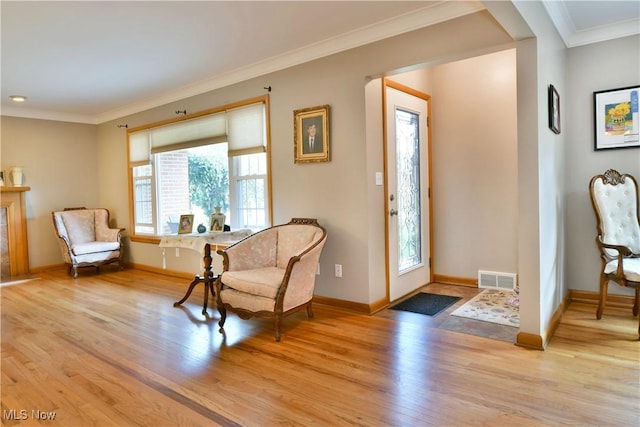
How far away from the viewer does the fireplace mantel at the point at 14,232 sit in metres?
5.80

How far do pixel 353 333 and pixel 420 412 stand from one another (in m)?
1.14

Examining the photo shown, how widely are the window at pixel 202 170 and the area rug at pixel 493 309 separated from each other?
2211 millimetres

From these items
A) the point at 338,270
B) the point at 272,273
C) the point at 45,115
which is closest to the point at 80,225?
the point at 45,115

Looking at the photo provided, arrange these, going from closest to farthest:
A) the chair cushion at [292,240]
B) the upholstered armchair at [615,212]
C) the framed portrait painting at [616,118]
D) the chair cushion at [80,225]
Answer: the upholstered armchair at [615,212], the framed portrait painting at [616,118], the chair cushion at [292,240], the chair cushion at [80,225]

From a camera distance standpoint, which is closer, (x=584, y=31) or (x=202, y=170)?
(x=584, y=31)

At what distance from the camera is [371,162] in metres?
3.58

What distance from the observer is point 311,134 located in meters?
3.87

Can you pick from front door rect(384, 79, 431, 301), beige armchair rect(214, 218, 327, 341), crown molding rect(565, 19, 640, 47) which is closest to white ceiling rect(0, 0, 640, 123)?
crown molding rect(565, 19, 640, 47)

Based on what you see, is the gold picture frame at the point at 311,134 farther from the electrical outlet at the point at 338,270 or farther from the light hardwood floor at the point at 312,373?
the light hardwood floor at the point at 312,373

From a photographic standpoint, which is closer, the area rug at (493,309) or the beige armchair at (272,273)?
the beige armchair at (272,273)

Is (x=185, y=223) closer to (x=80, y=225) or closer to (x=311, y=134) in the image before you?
(x=311, y=134)

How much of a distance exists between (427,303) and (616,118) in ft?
7.72
